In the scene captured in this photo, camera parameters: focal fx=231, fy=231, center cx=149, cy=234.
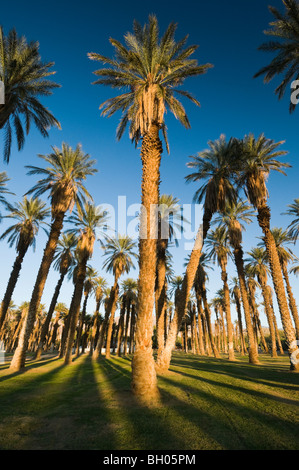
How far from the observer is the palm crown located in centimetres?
1184

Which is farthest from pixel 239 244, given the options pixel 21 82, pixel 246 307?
pixel 21 82

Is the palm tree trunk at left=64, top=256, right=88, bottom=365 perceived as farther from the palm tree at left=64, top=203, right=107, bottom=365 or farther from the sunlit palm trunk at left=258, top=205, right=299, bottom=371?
the sunlit palm trunk at left=258, top=205, right=299, bottom=371

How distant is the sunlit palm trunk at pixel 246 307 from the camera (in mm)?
21344

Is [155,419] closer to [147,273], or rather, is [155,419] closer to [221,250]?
[147,273]

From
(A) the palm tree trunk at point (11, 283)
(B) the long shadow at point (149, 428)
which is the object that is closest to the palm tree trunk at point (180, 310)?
(B) the long shadow at point (149, 428)

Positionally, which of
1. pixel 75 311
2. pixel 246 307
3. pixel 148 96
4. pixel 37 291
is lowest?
pixel 75 311

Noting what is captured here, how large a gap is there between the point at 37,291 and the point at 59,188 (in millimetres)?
8498

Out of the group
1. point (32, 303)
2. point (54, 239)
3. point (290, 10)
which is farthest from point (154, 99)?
point (32, 303)

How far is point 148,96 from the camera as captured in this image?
38.4 feet

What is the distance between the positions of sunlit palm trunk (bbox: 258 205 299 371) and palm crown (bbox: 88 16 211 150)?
432 inches

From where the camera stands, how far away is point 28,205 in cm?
2720

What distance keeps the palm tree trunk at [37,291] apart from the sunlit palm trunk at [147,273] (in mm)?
10523

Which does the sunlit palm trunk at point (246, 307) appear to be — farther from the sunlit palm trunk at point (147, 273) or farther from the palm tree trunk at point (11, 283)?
the palm tree trunk at point (11, 283)

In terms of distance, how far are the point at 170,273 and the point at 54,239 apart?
21857 millimetres
